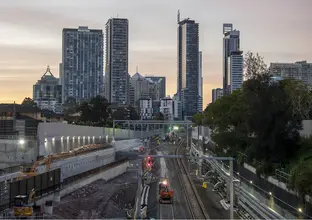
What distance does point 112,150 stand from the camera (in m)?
81.4

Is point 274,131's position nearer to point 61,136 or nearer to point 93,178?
point 93,178

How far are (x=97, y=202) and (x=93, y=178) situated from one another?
1252 centimetres

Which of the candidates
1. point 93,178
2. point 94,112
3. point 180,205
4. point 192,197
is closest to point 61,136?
point 93,178

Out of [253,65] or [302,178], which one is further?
[253,65]

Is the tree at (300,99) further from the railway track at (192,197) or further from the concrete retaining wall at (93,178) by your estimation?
the concrete retaining wall at (93,178)

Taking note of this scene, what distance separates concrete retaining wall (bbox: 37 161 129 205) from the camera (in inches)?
1538

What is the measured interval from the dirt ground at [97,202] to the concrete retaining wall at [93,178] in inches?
17.3

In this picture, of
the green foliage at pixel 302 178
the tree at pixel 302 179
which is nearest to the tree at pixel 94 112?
the green foliage at pixel 302 178

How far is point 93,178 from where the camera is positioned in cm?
5353

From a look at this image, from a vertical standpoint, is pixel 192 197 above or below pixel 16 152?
below

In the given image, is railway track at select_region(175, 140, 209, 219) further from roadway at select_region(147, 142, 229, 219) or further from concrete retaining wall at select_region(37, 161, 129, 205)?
concrete retaining wall at select_region(37, 161, 129, 205)

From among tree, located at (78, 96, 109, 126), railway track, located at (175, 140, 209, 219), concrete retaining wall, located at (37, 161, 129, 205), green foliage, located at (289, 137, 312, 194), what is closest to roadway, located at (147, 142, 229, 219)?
railway track, located at (175, 140, 209, 219)

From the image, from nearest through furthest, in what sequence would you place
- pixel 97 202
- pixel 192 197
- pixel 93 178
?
pixel 97 202 → pixel 192 197 → pixel 93 178

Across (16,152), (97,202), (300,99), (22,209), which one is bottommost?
(97,202)
